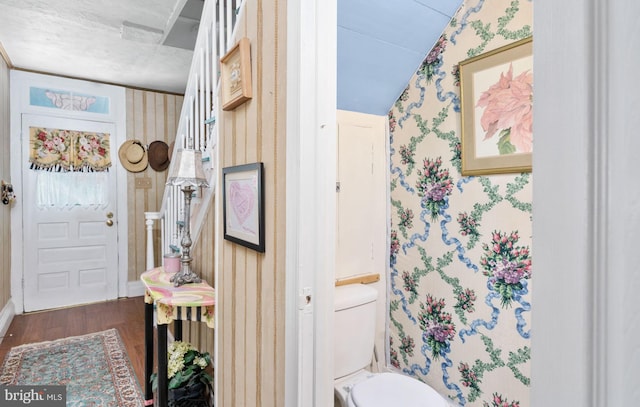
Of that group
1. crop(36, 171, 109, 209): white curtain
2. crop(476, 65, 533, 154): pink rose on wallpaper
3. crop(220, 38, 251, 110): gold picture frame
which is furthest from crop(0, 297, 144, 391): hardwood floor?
crop(476, 65, 533, 154): pink rose on wallpaper

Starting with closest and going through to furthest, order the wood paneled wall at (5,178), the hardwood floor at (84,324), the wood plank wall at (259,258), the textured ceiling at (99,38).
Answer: the wood plank wall at (259,258), the textured ceiling at (99,38), the hardwood floor at (84,324), the wood paneled wall at (5,178)

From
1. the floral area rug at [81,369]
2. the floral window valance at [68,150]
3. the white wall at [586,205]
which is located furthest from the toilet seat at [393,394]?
the floral window valance at [68,150]

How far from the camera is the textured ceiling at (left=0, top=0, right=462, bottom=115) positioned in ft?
5.45

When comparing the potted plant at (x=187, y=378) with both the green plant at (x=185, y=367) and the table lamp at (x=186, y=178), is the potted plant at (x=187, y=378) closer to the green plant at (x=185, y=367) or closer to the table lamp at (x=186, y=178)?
the green plant at (x=185, y=367)

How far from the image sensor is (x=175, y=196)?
2.42 metres

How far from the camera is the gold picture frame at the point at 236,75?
4.12 feet

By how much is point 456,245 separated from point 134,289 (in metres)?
3.79

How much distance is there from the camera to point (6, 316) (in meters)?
3.21

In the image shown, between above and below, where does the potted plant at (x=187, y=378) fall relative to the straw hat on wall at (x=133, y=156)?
below

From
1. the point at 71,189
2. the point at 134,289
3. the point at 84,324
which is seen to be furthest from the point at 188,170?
the point at 134,289

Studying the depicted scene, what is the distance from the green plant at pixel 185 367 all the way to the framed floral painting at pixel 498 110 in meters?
1.70

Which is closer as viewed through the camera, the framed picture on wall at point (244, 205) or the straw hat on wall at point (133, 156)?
the framed picture on wall at point (244, 205)

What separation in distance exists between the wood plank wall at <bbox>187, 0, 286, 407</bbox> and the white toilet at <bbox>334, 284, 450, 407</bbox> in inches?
21.4
